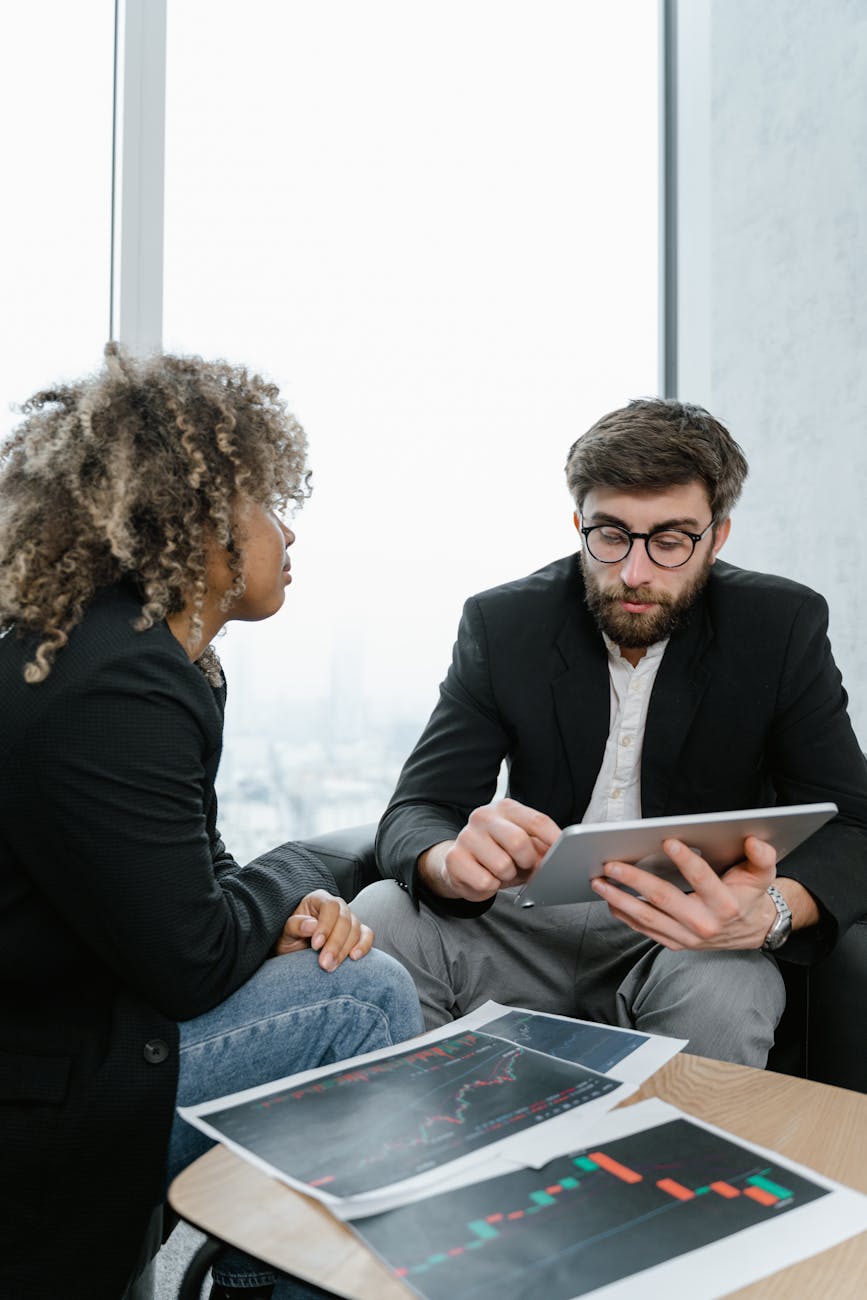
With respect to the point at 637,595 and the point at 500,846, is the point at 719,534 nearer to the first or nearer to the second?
the point at 637,595

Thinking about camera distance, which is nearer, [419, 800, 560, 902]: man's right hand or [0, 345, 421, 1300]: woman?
[0, 345, 421, 1300]: woman

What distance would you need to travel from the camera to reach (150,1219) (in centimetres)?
111

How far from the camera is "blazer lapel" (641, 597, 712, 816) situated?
1.79 metres

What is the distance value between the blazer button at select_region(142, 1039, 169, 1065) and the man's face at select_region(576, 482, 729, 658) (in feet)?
3.34

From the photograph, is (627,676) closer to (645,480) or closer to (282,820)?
(645,480)

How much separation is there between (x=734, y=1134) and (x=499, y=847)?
48cm

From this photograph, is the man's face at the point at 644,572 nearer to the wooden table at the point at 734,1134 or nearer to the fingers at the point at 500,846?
the fingers at the point at 500,846

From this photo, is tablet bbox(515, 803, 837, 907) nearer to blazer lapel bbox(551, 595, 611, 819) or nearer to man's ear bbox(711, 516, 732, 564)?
blazer lapel bbox(551, 595, 611, 819)

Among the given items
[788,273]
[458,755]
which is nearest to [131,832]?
[458,755]

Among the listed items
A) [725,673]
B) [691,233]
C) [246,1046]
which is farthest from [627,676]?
[691,233]

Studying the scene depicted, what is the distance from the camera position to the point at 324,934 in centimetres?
132

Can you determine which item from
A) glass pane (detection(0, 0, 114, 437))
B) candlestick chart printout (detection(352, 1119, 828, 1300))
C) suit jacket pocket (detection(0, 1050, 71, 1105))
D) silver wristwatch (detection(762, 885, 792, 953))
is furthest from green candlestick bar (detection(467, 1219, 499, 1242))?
glass pane (detection(0, 0, 114, 437))

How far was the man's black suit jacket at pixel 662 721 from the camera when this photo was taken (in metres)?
1.78

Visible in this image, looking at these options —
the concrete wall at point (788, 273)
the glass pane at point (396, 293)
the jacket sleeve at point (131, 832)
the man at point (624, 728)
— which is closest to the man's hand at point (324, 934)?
the jacket sleeve at point (131, 832)
